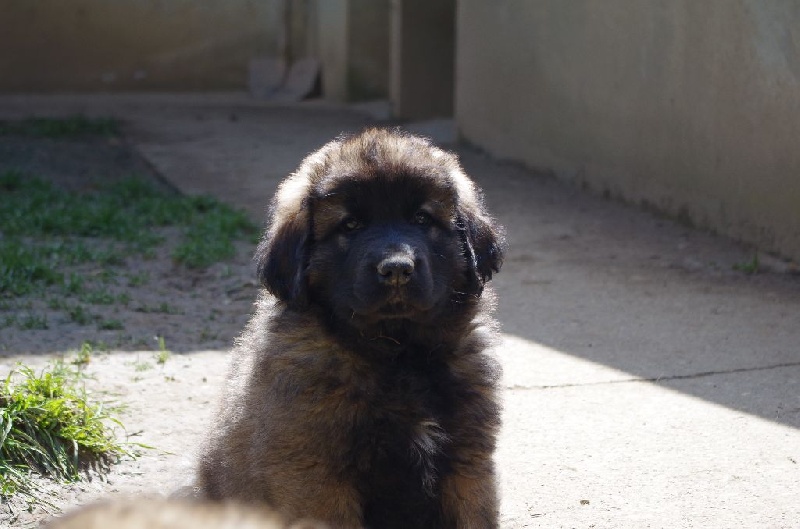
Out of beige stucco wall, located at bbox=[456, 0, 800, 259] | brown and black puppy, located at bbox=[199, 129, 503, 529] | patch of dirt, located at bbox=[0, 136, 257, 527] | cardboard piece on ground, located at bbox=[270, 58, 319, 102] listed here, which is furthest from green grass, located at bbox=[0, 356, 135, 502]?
cardboard piece on ground, located at bbox=[270, 58, 319, 102]

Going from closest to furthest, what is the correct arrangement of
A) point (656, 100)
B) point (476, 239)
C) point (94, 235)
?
point (476, 239) → point (94, 235) → point (656, 100)

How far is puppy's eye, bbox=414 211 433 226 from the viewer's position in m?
3.30

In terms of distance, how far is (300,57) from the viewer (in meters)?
15.5

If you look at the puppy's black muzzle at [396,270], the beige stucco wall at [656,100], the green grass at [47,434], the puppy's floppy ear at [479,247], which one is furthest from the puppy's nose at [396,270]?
the beige stucco wall at [656,100]

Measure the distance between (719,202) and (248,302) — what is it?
3146 mm

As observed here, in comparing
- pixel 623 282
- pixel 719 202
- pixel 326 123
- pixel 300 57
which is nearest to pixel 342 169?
pixel 623 282

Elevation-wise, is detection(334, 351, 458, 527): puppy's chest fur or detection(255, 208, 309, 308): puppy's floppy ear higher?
detection(255, 208, 309, 308): puppy's floppy ear

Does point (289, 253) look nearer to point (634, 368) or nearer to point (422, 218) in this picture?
point (422, 218)

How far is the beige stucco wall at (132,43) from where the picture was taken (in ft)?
47.3

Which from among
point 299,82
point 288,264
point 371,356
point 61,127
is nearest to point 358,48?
point 299,82

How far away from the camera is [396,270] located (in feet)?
9.96

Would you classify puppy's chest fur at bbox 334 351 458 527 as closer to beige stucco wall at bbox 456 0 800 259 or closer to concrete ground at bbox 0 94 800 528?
concrete ground at bbox 0 94 800 528

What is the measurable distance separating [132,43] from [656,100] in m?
8.95

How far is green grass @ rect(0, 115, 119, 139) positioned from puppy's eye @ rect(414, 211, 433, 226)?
27.4 ft
